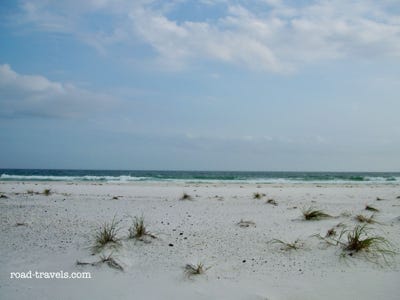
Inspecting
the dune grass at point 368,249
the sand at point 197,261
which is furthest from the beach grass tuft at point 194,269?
the dune grass at point 368,249

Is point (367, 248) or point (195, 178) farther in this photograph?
point (195, 178)

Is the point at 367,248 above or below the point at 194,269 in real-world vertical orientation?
above

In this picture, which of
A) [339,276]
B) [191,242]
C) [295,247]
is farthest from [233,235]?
[339,276]

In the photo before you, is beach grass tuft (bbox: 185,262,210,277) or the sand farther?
beach grass tuft (bbox: 185,262,210,277)

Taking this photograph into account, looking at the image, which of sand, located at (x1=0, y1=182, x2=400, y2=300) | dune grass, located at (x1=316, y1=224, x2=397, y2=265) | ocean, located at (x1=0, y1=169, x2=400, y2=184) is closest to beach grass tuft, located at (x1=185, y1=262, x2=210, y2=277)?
sand, located at (x1=0, y1=182, x2=400, y2=300)

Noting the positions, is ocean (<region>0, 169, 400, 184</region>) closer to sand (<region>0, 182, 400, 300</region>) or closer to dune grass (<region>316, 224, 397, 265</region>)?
sand (<region>0, 182, 400, 300</region>)

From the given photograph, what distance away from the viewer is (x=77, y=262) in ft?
13.2

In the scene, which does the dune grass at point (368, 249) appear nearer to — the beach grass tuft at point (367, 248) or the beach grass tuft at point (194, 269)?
the beach grass tuft at point (367, 248)

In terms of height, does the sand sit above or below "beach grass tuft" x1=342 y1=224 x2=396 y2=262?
below

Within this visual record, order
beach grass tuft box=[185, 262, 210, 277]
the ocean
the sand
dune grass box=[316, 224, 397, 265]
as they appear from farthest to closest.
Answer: the ocean < dune grass box=[316, 224, 397, 265] < beach grass tuft box=[185, 262, 210, 277] < the sand

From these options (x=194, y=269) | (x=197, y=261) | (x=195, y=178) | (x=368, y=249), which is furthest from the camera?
(x=195, y=178)

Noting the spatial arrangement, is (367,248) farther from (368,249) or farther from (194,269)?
(194,269)

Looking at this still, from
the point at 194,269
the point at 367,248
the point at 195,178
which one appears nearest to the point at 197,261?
the point at 194,269

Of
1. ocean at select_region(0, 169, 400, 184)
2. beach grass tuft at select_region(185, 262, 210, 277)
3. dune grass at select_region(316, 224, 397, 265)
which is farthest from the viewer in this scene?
ocean at select_region(0, 169, 400, 184)
